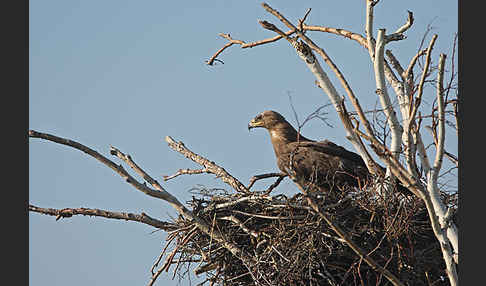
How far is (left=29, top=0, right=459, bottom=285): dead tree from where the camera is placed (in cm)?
654

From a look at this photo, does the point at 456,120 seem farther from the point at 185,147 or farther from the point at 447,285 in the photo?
the point at 185,147

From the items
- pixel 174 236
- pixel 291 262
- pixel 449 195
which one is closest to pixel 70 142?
pixel 174 236

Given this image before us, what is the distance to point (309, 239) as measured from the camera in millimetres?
6910

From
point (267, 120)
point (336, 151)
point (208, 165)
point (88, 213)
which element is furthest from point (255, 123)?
point (88, 213)

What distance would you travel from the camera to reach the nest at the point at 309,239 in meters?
6.95

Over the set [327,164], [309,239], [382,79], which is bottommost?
[309,239]

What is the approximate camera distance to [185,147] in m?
9.88

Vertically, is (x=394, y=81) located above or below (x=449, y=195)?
above

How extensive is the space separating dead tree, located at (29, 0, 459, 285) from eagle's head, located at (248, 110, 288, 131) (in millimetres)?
2237

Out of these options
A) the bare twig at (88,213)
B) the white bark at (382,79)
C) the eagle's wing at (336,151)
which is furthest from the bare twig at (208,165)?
the white bark at (382,79)

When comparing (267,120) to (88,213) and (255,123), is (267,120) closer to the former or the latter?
(255,123)

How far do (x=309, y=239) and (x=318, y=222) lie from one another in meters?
0.18

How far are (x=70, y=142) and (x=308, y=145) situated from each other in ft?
11.7

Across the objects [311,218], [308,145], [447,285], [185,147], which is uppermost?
[185,147]
